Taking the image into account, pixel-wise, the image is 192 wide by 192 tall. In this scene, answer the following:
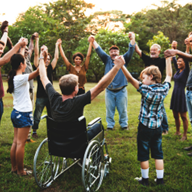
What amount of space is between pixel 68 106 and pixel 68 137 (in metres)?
0.39

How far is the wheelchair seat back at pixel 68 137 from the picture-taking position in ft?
7.49

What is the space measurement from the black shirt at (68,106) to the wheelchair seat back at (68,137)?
0.23ft

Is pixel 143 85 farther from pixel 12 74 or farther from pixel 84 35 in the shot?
pixel 84 35

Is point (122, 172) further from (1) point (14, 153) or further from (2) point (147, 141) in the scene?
(1) point (14, 153)

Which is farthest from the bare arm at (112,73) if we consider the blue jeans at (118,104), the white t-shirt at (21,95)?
the blue jeans at (118,104)

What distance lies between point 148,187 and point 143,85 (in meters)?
1.35

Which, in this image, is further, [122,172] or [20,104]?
[122,172]

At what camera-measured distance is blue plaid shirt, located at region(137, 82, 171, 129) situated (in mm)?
2387

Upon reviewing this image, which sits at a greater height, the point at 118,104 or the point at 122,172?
the point at 118,104

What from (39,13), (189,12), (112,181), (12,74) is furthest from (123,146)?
(39,13)

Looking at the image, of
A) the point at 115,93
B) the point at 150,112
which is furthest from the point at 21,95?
the point at 115,93

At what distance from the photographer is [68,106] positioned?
2.24 metres

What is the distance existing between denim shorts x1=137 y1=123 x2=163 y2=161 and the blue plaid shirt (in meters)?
0.07

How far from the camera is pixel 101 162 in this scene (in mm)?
2598
